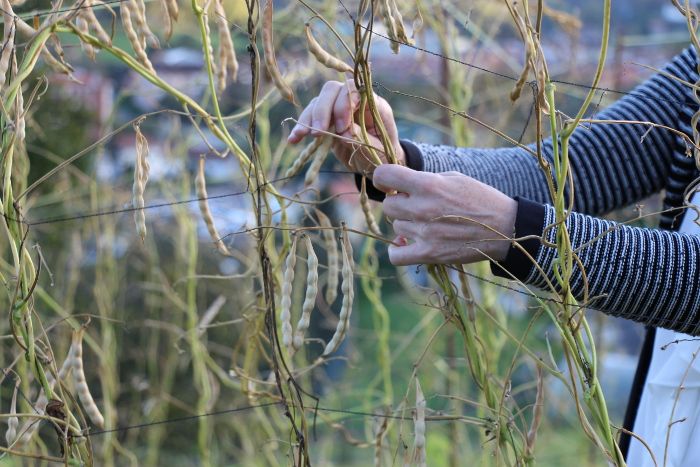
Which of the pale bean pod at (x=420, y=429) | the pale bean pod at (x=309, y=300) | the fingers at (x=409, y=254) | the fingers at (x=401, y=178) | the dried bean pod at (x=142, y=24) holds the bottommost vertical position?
the pale bean pod at (x=420, y=429)

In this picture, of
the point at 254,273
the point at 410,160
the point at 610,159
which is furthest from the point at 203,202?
the point at 254,273

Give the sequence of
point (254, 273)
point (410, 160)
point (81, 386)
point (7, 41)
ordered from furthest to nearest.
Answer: point (254, 273)
point (410, 160)
point (81, 386)
point (7, 41)

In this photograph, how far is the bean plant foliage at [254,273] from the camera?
2.24 feet

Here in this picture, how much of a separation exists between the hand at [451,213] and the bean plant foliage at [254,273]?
36 millimetres

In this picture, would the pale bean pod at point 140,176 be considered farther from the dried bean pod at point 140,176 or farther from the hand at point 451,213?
the hand at point 451,213

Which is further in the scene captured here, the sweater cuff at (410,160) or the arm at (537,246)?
the sweater cuff at (410,160)

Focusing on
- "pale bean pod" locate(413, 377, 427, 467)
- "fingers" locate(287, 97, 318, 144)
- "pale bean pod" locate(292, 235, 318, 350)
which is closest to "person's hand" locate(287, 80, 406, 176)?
"fingers" locate(287, 97, 318, 144)

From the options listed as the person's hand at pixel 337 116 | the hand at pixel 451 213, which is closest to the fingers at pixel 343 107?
the person's hand at pixel 337 116

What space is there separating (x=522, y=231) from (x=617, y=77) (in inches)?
54.8

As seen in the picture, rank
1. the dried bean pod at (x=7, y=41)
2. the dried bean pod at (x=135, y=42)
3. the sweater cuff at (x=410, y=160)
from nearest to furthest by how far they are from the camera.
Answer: the dried bean pod at (x=7, y=41) → the dried bean pod at (x=135, y=42) → the sweater cuff at (x=410, y=160)

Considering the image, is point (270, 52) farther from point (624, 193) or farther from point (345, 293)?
point (624, 193)

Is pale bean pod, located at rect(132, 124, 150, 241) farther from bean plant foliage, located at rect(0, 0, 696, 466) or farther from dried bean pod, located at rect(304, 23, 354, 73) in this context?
dried bean pod, located at rect(304, 23, 354, 73)

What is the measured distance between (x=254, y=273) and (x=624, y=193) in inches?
43.8

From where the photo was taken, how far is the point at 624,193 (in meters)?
1.00
